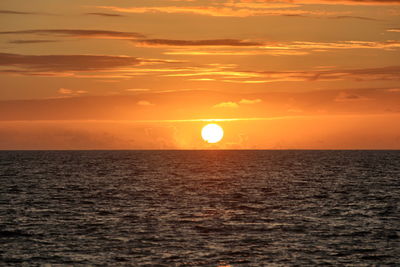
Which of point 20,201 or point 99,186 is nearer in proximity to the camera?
point 20,201

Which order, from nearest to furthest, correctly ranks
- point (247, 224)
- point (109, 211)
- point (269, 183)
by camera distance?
1. point (247, 224)
2. point (109, 211)
3. point (269, 183)

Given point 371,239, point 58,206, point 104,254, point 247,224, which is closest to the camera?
point 104,254

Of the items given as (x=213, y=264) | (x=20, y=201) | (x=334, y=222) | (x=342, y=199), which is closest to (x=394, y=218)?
(x=334, y=222)

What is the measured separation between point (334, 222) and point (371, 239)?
8.74 meters

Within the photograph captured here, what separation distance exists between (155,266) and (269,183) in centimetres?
7040

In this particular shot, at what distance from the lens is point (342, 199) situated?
7862cm

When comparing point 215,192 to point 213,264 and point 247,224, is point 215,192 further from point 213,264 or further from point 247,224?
point 213,264

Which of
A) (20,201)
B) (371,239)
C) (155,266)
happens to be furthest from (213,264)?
(20,201)

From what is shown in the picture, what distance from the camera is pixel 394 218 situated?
198 ft

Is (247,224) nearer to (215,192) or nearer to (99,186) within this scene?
(215,192)

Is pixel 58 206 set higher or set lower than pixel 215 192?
lower

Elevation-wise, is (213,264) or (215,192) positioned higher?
(215,192)

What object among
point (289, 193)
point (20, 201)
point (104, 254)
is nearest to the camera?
point (104, 254)

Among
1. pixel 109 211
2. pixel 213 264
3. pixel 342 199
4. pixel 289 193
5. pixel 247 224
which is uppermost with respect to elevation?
pixel 289 193
